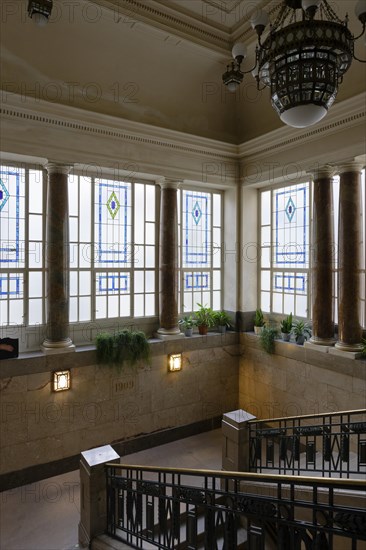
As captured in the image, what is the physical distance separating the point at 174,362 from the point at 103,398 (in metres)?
1.47

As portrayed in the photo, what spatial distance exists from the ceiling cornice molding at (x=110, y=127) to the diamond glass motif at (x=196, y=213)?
1.08 m

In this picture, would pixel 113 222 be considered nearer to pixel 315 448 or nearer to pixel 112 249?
pixel 112 249

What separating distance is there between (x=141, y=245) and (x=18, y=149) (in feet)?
8.86

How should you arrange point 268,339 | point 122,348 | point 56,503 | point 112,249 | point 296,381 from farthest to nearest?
1. point 268,339
2. point 112,249
3. point 296,381
4. point 122,348
5. point 56,503

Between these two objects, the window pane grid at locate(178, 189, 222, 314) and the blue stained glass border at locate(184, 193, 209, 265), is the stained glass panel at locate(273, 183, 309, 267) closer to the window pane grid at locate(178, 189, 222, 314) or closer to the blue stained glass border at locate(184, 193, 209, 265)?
the window pane grid at locate(178, 189, 222, 314)

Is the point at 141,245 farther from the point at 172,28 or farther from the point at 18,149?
the point at 172,28

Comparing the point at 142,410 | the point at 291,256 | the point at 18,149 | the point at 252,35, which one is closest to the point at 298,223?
the point at 291,256

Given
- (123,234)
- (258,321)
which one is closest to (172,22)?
(123,234)

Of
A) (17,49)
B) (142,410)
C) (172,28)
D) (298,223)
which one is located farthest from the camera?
(298,223)

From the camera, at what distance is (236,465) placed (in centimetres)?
488

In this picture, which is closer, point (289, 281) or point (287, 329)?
point (287, 329)

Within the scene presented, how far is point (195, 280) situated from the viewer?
7895 millimetres

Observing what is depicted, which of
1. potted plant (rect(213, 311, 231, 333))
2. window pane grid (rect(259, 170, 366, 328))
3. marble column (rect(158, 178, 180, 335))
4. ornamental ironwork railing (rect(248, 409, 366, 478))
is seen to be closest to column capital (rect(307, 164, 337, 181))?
window pane grid (rect(259, 170, 366, 328))

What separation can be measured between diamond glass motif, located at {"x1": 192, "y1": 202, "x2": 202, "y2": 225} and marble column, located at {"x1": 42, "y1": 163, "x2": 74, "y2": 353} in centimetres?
283
